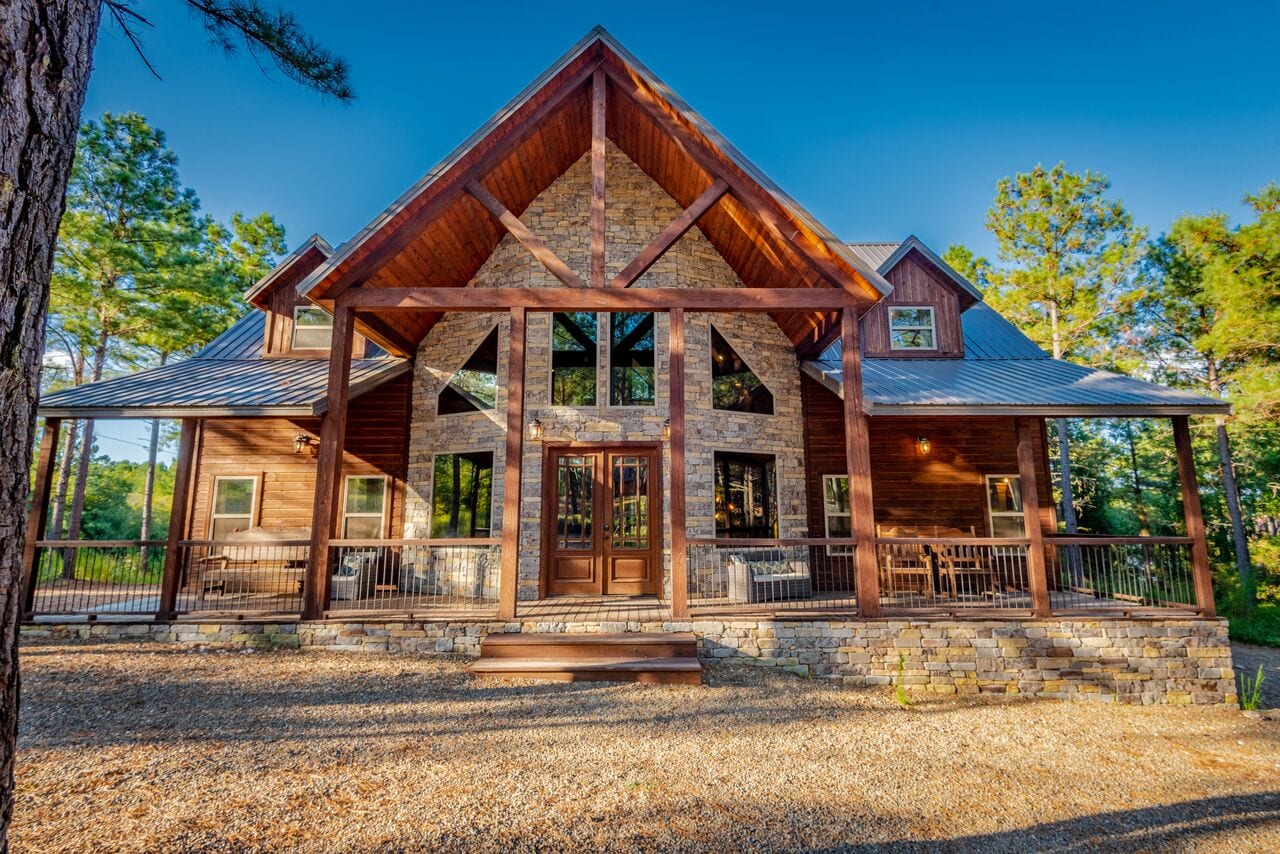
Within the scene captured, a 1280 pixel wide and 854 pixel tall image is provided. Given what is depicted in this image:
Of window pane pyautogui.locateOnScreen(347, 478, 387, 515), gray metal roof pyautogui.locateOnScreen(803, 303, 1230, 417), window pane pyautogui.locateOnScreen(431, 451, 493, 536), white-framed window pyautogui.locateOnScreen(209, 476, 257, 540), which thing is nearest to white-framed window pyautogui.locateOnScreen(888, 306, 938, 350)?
gray metal roof pyautogui.locateOnScreen(803, 303, 1230, 417)

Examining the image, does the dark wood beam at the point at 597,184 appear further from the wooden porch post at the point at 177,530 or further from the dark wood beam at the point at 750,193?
the wooden porch post at the point at 177,530

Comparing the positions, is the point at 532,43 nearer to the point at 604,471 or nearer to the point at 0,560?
the point at 604,471

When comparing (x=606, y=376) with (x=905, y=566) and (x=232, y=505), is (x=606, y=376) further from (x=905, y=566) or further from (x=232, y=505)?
(x=232, y=505)

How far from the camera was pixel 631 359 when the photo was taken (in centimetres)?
912

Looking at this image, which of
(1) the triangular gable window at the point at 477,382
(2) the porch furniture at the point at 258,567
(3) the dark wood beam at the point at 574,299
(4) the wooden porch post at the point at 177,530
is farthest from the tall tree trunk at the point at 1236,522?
(4) the wooden porch post at the point at 177,530

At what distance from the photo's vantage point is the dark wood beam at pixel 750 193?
7094 mm

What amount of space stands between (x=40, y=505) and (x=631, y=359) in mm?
7813

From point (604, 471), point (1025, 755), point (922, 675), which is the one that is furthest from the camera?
point (604, 471)

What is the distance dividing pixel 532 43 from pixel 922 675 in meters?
12.6

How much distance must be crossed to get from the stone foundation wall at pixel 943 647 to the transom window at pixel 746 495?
8.68ft

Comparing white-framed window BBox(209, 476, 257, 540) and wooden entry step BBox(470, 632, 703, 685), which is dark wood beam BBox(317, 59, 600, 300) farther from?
white-framed window BBox(209, 476, 257, 540)

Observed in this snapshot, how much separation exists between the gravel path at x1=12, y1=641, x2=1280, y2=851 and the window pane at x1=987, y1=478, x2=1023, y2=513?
14.2ft

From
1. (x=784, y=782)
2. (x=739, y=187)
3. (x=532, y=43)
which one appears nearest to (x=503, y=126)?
(x=739, y=187)

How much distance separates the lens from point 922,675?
6.44m
